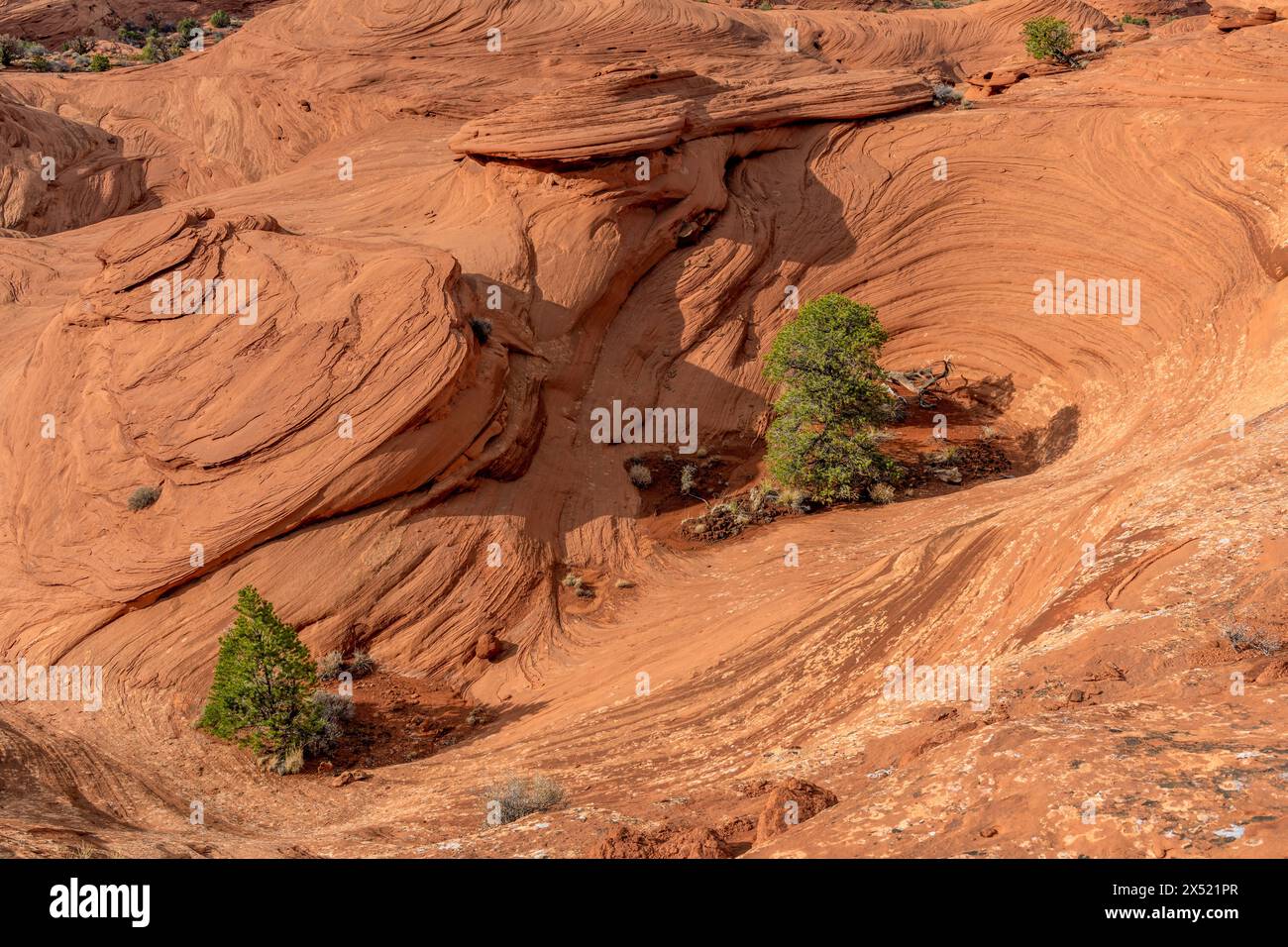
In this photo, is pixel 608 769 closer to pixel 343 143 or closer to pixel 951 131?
pixel 951 131

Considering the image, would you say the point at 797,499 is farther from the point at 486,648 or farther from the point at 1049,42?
the point at 1049,42

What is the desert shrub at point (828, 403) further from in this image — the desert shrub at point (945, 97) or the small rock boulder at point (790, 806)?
the small rock boulder at point (790, 806)

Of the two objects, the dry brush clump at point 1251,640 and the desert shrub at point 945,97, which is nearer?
the dry brush clump at point 1251,640

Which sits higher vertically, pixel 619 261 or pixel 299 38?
pixel 299 38

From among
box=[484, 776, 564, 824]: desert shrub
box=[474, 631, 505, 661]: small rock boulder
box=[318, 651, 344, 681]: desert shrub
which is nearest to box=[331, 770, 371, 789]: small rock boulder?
box=[318, 651, 344, 681]: desert shrub

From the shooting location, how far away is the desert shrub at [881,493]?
805 inches

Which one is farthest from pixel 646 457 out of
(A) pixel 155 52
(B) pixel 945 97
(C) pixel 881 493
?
(A) pixel 155 52

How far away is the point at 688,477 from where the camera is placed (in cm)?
2162

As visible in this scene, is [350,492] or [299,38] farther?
[299,38]

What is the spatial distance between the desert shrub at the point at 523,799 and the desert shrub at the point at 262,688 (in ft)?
14.0

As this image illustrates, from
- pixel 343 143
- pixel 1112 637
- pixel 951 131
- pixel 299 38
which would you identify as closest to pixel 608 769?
pixel 1112 637

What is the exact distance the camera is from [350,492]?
17109 millimetres

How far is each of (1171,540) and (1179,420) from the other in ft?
26.1

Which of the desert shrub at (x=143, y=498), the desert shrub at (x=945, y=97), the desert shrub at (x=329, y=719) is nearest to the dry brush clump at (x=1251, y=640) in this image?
the desert shrub at (x=329, y=719)
